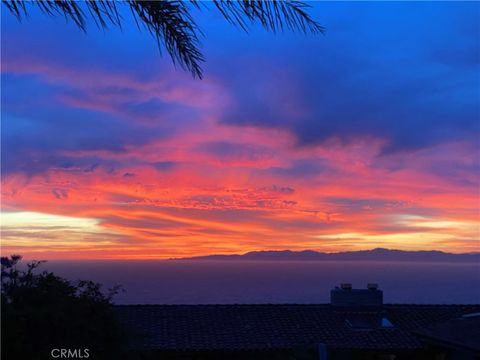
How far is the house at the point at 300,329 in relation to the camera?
1956 centimetres

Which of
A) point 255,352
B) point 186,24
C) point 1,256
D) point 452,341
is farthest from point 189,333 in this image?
point 186,24

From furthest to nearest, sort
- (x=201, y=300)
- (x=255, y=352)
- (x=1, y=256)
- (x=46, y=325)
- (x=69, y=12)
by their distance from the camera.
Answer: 1. (x=201, y=300)
2. (x=255, y=352)
3. (x=1, y=256)
4. (x=46, y=325)
5. (x=69, y=12)

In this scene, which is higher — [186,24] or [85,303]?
[186,24]

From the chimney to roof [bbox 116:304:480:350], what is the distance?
0.30 metres

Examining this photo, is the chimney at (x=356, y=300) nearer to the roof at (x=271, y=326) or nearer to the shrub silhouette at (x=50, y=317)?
the roof at (x=271, y=326)

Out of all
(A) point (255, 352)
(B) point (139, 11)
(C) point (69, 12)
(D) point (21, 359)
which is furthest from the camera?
(A) point (255, 352)

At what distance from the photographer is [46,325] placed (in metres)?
10.9

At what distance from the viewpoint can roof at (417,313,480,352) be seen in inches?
636

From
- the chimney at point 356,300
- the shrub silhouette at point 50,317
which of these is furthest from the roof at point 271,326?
the shrub silhouette at point 50,317

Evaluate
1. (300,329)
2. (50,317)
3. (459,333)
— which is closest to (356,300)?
(300,329)

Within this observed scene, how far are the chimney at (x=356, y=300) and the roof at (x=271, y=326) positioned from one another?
0.30 metres

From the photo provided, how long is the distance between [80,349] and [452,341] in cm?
1059

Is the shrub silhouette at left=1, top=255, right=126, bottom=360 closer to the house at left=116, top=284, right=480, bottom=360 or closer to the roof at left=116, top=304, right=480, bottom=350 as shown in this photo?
the house at left=116, top=284, right=480, bottom=360

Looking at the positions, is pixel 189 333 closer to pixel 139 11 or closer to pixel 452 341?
pixel 452 341
